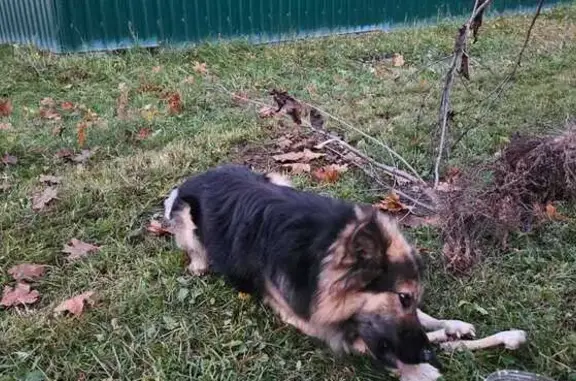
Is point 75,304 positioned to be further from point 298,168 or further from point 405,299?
point 298,168

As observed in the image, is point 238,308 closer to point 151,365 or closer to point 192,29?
point 151,365

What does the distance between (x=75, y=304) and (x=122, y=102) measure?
4.09m

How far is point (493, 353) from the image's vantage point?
9.62 ft

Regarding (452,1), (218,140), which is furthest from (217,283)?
(452,1)

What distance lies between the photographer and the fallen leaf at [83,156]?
18.4ft

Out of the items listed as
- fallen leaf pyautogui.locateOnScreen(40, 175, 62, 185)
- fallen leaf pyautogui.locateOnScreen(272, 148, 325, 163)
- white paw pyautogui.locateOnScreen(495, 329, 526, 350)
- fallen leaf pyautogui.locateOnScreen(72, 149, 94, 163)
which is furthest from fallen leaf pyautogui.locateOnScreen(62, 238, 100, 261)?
white paw pyautogui.locateOnScreen(495, 329, 526, 350)

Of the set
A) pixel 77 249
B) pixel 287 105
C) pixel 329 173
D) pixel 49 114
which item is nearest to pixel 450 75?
pixel 329 173

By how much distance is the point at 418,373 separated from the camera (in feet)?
9.11

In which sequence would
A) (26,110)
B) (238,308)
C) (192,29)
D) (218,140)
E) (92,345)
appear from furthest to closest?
(192,29) → (26,110) → (218,140) → (238,308) → (92,345)

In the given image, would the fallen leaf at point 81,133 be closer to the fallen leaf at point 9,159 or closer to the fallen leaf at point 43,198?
the fallen leaf at point 9,159

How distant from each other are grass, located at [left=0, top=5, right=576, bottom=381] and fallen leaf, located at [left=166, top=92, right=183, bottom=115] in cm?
12

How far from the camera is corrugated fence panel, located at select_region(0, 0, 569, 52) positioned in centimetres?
946

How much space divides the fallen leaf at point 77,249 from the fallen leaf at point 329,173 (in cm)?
182

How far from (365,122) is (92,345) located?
3.98 m
